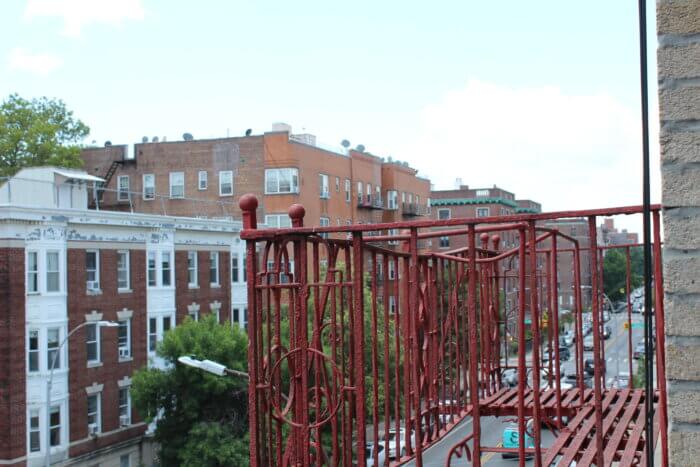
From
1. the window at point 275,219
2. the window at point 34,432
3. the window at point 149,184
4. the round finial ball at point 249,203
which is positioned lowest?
the window at point 34,432

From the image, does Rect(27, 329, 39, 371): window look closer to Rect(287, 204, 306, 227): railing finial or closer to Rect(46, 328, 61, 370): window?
Rect(46, 328, 61, 370): window

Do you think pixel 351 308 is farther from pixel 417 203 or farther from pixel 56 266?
pixel 417 203

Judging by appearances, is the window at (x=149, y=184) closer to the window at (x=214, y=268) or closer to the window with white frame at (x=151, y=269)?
the window at (x=214, y=268)

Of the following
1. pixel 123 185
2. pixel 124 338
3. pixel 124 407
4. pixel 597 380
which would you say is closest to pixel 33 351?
pixel 124 338

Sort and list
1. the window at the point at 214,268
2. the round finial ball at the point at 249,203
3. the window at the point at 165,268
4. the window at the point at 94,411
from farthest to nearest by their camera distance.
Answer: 1. the window at the point at 214,268
2. the window at the point at 165,268
3. the window at the point at 94,411
4. the round finial ball at the point at 249,203

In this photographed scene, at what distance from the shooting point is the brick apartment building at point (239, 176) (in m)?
45.9

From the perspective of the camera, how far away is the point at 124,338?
32.9 metres

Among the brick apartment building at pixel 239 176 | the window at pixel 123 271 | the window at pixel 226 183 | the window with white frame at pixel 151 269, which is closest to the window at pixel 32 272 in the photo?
the window at pixel 123 271

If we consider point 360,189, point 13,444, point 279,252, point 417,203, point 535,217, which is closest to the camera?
point 535,217

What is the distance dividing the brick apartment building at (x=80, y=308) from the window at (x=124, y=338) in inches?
1.4

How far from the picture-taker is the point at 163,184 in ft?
158

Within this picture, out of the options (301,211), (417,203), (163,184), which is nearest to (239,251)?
(163,184)

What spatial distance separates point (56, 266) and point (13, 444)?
581 cm

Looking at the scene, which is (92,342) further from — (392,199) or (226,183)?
(392,199)
